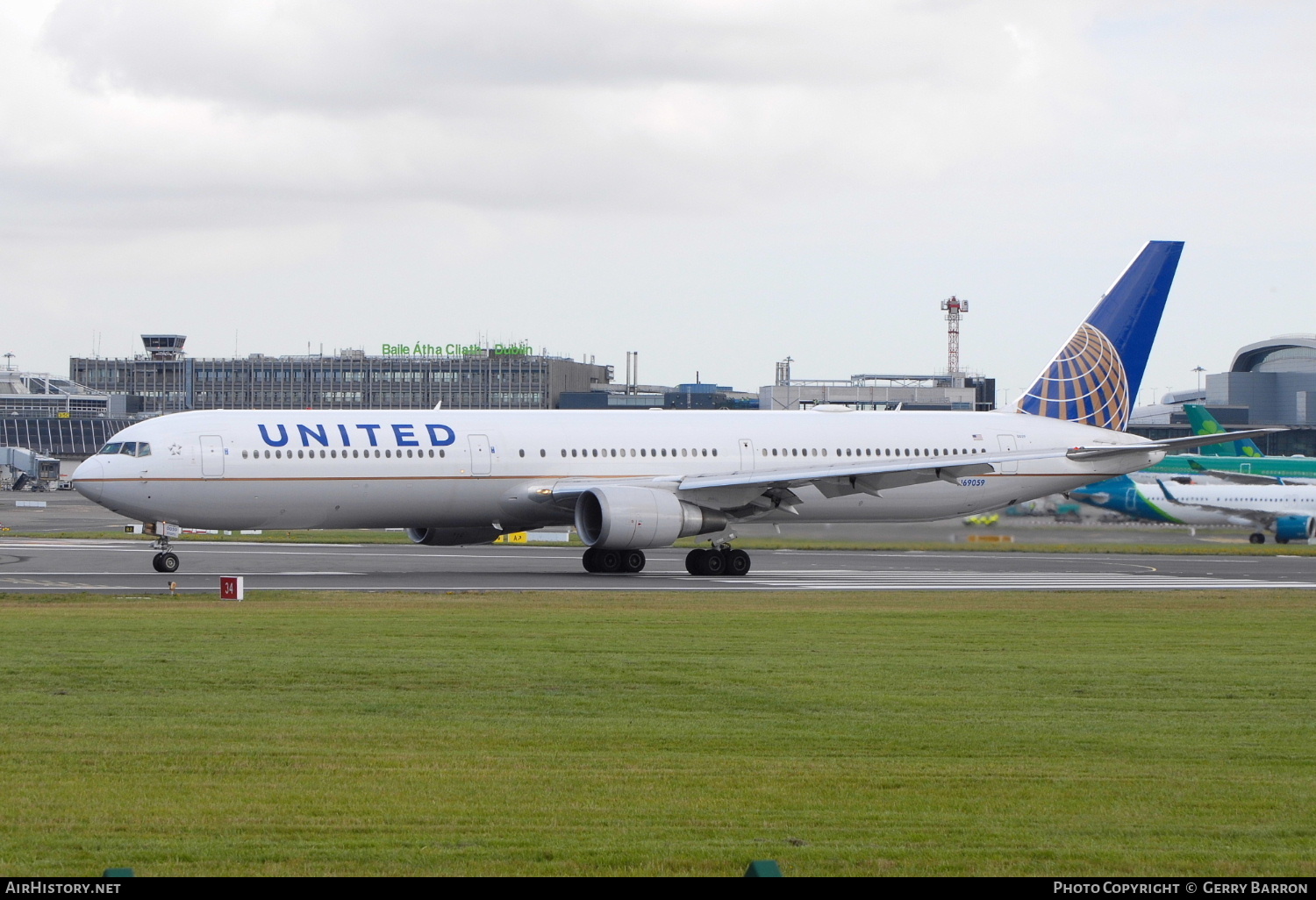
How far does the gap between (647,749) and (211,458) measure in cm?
2589

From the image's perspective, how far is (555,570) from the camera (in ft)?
129

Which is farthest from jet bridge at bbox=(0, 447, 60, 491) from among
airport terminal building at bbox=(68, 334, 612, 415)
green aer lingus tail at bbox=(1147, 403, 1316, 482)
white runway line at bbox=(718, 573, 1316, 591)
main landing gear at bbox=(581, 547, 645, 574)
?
white runway line at bbox=(718, 573, 1316, 591)

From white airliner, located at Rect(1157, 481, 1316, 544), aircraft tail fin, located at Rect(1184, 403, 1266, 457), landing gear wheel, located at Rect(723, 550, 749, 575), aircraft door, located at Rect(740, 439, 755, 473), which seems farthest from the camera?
aircraft tail fin, located at Rect(1184, 403, 1266, 457)

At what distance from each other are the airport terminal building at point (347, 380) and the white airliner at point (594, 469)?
12357 cm

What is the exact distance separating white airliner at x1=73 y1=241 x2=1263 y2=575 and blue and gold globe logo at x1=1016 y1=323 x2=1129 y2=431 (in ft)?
1.90

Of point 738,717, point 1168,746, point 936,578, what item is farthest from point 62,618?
point 936,578

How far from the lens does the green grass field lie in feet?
29.9

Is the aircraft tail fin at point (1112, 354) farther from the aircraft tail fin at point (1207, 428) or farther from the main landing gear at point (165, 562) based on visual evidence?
the aircraft tail fin at point (1207, 428)

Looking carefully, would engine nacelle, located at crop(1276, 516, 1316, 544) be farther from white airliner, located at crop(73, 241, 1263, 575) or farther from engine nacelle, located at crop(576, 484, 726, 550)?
engine nacelle, located at crop(576, 484, 726, 550)

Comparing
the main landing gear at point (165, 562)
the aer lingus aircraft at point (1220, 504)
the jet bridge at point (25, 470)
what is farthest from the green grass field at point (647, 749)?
the jet bridge at point (25, 470)

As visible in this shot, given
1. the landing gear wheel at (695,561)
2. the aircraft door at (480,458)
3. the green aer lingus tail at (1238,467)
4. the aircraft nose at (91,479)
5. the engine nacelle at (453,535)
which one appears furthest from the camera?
the green aer lingus tail at (1238,467)

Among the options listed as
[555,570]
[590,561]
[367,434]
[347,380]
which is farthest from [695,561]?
[347,380]

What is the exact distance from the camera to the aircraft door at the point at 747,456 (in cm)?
4072

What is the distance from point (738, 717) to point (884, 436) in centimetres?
2884
